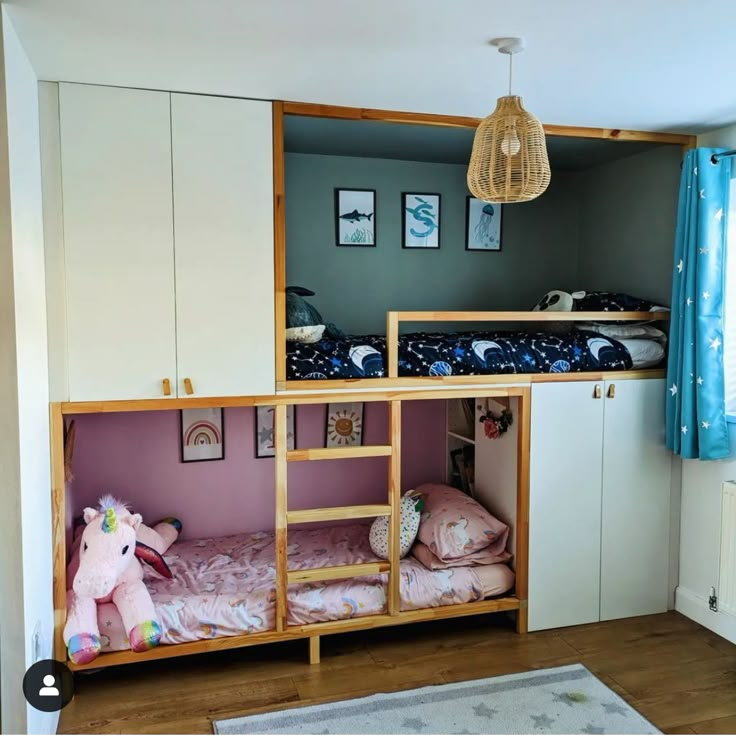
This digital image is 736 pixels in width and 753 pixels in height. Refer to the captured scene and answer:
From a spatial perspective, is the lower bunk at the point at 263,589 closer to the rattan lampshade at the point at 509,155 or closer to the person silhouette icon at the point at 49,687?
the person silhouette icon at the point at 49,687

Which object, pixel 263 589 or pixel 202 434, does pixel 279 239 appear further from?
pixel 263 589

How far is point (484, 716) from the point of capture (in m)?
2.55

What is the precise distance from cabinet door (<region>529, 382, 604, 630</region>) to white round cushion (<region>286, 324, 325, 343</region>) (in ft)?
3.38

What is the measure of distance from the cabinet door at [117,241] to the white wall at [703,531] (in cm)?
247

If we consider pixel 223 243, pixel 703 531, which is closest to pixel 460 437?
pixel 703 531

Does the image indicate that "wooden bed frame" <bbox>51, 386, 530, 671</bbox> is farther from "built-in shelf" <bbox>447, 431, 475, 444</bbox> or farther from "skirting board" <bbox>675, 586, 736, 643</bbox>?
"skirting board" <bbox>675, 586, 736, 643</bbox>

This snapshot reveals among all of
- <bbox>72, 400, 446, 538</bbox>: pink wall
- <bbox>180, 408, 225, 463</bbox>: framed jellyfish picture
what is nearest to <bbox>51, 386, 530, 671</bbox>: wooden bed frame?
<bbox>72, 400, 446, 538</bbox>: pink wall

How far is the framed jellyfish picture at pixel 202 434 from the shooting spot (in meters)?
3.56

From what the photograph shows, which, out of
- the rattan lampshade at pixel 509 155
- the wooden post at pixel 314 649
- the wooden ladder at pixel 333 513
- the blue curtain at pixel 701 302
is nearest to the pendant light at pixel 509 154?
the rattan lampshade at pixel 509 155

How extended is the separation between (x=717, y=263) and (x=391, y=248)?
163 cm

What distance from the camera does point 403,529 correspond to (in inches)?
131

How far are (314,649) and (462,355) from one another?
4.63 feet
